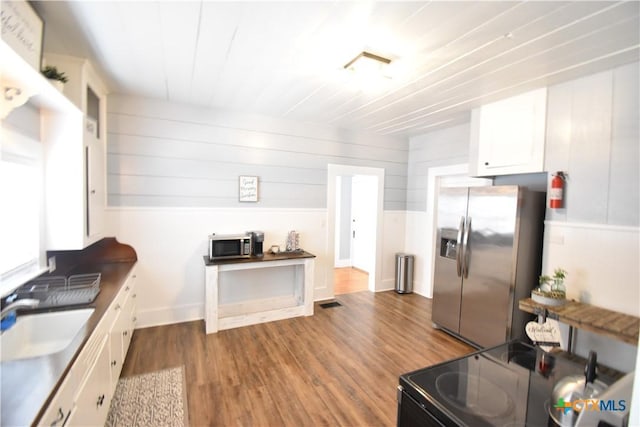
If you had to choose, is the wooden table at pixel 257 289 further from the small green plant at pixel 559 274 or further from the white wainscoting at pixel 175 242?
the small green plant at pixel 559 274

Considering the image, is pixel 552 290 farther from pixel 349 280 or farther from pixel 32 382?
pixel 349 280

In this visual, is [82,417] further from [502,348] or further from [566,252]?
[566,252]

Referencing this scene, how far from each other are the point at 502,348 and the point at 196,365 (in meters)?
2.48

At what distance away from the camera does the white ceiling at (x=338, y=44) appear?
1.70 m

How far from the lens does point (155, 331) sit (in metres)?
3.28

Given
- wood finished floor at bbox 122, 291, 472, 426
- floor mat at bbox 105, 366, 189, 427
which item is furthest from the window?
wood finished floor at bbox 122, 291, 472, 426

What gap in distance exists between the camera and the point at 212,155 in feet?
11.9

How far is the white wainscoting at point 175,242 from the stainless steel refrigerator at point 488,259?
2159 mm

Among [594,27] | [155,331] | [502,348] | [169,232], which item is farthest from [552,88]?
[155,331]

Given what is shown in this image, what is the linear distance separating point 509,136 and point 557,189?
732 millimetres

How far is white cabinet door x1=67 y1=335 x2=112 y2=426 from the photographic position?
1.35m

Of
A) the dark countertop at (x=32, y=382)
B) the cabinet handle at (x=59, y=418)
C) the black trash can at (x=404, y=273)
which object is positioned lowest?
the black trash can at (x=404, y=273)

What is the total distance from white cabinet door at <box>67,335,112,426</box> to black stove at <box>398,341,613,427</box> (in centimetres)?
142

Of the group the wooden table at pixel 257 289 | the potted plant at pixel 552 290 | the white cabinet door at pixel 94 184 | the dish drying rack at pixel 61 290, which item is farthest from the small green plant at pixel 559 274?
the white cabinet door at pixel 94 184
